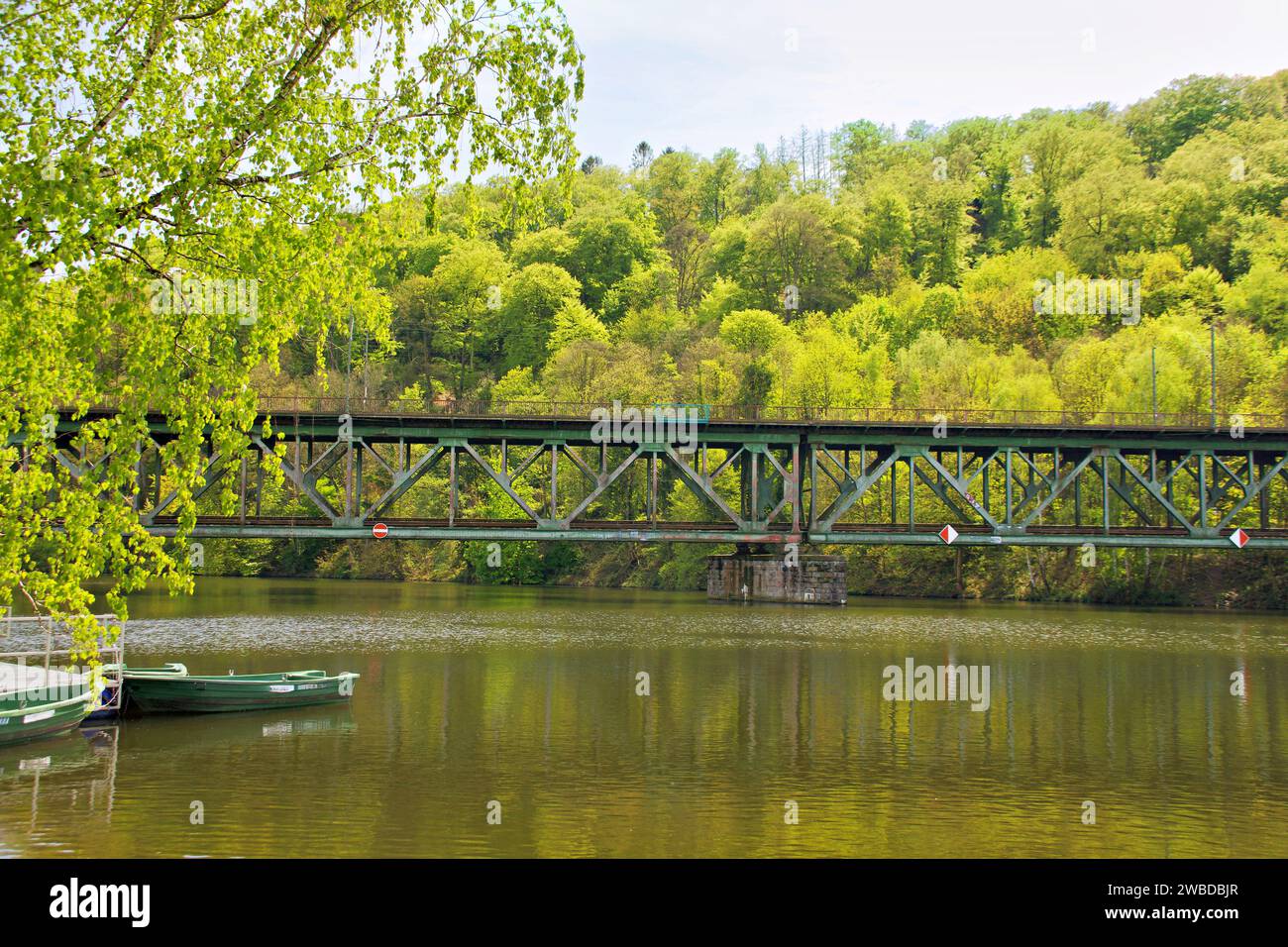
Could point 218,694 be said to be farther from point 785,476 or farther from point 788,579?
point 788,579

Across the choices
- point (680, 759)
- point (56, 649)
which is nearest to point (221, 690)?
point (680, 759)

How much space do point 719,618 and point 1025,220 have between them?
297ft

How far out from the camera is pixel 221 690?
27.1 m

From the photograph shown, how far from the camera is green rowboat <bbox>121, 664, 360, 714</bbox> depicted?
87.4ft

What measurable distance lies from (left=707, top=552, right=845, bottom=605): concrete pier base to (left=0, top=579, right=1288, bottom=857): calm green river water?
2361cm

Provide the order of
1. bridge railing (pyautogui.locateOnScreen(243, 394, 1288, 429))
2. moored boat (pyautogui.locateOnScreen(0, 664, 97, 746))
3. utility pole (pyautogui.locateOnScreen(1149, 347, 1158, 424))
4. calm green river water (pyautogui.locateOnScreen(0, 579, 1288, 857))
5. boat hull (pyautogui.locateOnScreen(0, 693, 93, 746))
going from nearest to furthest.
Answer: calm green river water (pyautogui.locateOnScreen(0, 579, 1288, 857)) → boat hull (pyautogui.locateOnScreen(0, 693, 93, 746)) → moored boat (pyautogui.locateOnScreen(0, 664, 97, 746)) → bridge railing (pyautogui.locateOnScreen(243, 394, 1288, 429)) → utility pole (pyautogui.locateOnScreen(1149, 347, 1158, 424))

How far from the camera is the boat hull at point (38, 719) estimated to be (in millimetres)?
22656

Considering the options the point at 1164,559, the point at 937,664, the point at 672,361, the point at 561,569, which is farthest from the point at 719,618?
the point at 672,361

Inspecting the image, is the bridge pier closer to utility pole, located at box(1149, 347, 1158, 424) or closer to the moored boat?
utility pole, located at box(1149, 347, 1158, 424)

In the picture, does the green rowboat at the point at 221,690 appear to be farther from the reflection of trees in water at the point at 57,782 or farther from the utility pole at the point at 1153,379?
the utility pole at the point at 1153,379

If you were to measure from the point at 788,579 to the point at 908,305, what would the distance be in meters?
56.1

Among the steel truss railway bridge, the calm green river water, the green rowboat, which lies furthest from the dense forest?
the green rowboat
